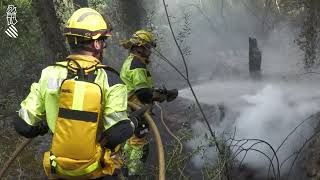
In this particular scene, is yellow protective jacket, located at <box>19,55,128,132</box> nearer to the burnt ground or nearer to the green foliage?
the burnt ground

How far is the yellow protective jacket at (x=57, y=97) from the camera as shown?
3.11 meters

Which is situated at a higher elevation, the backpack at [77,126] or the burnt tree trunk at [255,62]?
the backpack at [77,126]

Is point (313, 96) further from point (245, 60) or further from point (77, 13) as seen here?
point (245, 60)

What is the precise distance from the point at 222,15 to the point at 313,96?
44.6 feet

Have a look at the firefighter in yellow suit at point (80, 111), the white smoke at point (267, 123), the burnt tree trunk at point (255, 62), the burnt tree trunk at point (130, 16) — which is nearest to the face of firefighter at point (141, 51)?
the white smoke at point (267, 123)

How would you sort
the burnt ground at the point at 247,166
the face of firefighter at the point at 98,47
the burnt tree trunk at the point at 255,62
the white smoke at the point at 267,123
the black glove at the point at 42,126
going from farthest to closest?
the burnt tree trunk at the point at 255,62 → the white smoke at the point at 267,123 → the burnt ground at the point at 247,166 → the black glove at the point at 42,126 → the face of firefighter at the point at 98,47

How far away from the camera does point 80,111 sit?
9.53ft

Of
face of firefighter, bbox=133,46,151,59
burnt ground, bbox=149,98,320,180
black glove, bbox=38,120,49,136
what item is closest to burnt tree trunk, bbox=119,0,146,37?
burnt ground, bbox=149,98,320,180

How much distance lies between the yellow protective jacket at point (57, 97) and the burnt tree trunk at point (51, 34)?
17.2 feet

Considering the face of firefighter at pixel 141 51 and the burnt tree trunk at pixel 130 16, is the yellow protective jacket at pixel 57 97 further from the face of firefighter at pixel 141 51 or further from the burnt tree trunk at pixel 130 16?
the burnt tree trunk at pixel 130 16

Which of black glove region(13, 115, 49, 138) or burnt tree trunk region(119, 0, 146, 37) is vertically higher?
burnt tree trunk region(119, 0, 146, 37)

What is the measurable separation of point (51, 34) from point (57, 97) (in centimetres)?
553

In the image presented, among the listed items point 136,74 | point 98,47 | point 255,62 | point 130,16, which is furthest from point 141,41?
point 255,62

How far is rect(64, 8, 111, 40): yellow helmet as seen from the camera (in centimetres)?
318
